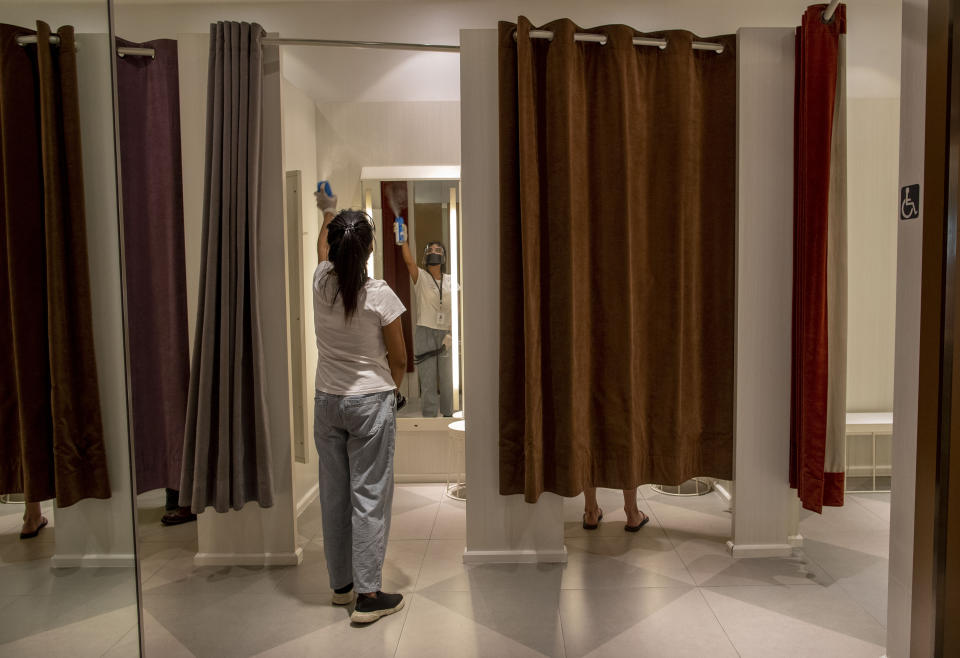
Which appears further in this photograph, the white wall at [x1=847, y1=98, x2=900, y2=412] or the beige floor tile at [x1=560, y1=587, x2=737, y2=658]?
the white wall at [x1=847, y1=98, x2=900, y2=412]

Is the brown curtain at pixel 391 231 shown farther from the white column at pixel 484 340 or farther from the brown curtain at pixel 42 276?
the brown curtain at pixel 42 276

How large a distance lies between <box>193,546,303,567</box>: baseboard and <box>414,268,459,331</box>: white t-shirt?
1.54 metres

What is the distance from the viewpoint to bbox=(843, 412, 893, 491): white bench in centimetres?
371

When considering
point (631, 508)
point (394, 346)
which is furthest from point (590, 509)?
point (394, 346)

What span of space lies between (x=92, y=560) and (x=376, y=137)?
317 cm

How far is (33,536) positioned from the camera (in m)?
0.96

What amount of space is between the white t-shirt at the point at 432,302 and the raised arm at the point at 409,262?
0.02 meters

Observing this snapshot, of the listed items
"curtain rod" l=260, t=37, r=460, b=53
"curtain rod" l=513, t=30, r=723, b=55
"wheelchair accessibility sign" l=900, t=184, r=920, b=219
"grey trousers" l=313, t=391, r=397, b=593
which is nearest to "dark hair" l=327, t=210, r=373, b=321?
"grey trousers" l=313, t=391, r=397, b=593

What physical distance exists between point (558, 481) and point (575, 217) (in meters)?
1.06

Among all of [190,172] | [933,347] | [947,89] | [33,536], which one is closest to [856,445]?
[933,347]

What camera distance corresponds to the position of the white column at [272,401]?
269 centimetres

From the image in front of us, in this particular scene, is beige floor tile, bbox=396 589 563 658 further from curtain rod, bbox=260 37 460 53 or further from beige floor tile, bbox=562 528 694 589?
curtain rod, bbox=260 37 460 53

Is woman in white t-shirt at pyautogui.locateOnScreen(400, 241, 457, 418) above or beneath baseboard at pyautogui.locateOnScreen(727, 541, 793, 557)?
above

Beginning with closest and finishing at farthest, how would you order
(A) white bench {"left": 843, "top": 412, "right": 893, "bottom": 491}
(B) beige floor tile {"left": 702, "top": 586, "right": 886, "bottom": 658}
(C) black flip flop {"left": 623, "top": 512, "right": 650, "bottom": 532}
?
(B) beige floor tile {"left": 702, "top": 586, "right": 886, "bottom": 658}, (C) black flip flop {"left": 623, "top": 512, "right": 650, "bottom": 532}, (A) white bench {"left": 843, "top": 412, "right": 893, "bottom": 491}
